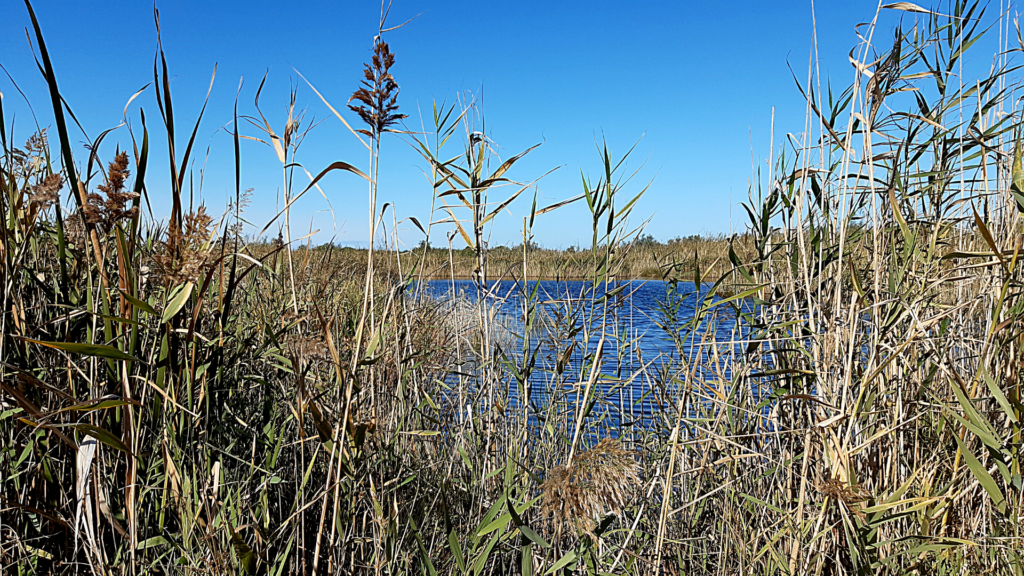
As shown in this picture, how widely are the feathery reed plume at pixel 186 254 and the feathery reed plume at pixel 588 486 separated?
751 mm

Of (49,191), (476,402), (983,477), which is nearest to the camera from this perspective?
(49,191)

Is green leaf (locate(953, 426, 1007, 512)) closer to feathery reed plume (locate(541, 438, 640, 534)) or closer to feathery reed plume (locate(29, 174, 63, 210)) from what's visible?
feathery reed plume (locate(541, 438, 640, 534))

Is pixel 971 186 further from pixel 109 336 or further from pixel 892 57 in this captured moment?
pixel 109 336

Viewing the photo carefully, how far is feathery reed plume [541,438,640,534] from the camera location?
3.70 feet

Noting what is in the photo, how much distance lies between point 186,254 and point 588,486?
87 cm

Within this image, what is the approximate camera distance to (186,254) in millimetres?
1050

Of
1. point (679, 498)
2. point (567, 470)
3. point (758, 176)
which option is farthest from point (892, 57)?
point (679, 498)

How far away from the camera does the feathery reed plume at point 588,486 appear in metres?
1.13

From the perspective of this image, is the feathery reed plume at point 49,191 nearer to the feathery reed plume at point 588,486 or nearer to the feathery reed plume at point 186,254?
the feathery reed plume at point 186,254

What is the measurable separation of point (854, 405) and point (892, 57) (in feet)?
3.04

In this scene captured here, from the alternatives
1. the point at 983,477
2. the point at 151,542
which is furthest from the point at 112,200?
the point at 983,477

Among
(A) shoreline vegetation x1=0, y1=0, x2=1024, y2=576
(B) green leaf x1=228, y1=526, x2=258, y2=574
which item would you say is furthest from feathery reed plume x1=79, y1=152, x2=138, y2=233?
(B) green leaf x1=228, y1=526, x2=258, y2=574

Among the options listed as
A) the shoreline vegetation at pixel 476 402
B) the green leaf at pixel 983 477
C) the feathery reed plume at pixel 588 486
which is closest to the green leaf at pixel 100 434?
the shoreline vegetation at pixel 476 402

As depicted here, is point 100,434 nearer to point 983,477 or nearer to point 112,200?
point 112,200
